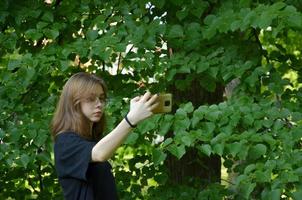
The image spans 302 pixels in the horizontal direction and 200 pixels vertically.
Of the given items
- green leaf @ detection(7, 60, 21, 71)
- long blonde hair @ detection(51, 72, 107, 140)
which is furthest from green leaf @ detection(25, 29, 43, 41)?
long blonde hair @ detection(51, 72, 107, 140)

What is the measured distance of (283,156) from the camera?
3.45m

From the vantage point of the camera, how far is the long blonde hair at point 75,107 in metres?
2.79

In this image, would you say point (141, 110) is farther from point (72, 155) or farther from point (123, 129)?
point (72, 155)

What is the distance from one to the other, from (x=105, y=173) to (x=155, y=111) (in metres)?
0.41

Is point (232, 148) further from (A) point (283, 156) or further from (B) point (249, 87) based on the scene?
(B) point (249, 87)

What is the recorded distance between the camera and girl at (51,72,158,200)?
2.54 metres

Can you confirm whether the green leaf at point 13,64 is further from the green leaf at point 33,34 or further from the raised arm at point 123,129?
the raised arm at point 123,129

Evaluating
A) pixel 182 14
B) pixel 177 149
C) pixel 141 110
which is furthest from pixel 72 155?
pixel 182 14

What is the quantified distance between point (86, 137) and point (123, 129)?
0.33m

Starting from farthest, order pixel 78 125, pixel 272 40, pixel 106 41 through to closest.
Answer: pixel 272 40 < pixel 106 41 < pixel 78 125

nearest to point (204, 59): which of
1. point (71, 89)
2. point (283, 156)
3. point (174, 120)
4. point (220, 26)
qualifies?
point (220, 26)

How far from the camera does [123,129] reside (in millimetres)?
2525

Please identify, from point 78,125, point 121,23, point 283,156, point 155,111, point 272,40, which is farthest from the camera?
point 272,40

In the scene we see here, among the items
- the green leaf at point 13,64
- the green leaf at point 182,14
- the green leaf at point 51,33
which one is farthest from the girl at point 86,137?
the green leaf at point 182,14
